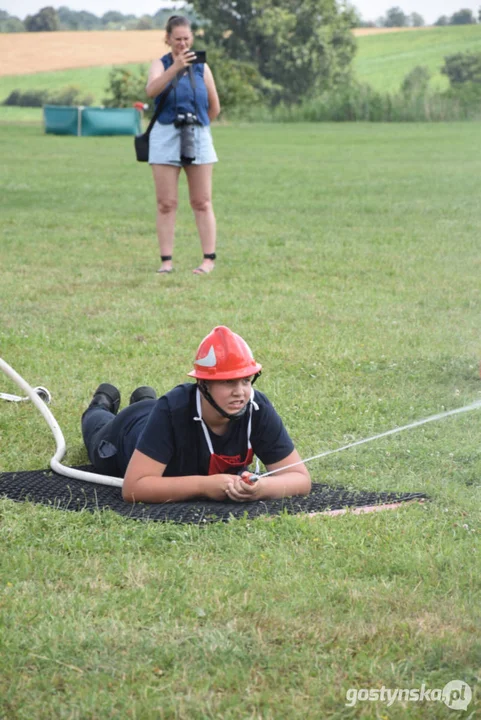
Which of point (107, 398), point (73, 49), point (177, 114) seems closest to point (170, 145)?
point (177, 114)

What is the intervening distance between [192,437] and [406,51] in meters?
55.4

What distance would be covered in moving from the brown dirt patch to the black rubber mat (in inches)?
2227

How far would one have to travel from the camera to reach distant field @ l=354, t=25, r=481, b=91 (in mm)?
41094

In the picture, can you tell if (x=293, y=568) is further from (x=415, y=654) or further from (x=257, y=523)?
(x=415, y=654)

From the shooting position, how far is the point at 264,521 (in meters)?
4.18

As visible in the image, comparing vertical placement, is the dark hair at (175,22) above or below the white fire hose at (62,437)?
above

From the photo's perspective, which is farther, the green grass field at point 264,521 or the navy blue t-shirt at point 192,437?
the navy blue t-shirt at point 192,437

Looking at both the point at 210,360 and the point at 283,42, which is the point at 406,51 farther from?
the point at 210,360

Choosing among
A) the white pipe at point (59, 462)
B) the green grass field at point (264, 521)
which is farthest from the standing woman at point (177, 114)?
the white pipe at point (59, 462)

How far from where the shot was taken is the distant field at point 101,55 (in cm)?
5303

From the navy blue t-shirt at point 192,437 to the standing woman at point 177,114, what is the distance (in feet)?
17.4

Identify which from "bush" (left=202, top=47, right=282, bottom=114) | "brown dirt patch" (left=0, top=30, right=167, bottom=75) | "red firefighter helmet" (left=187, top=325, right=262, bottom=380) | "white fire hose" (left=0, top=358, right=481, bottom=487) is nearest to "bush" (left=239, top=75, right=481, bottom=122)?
"bush" (left=202, top=47, right=282, bottom=114)

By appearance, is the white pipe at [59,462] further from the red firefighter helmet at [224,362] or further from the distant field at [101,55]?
the distant field at [101,55]

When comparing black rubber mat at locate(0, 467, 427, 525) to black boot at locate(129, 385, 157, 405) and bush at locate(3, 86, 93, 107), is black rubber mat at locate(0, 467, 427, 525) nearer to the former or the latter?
black boot at locate(129, 385, 157, 405)
